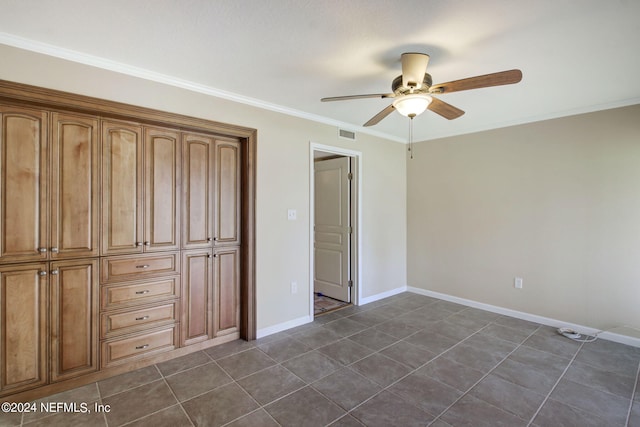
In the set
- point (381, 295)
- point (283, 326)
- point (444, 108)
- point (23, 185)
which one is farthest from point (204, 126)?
point (381, 295)

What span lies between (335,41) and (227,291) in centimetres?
244

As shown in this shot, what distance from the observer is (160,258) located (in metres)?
2.69

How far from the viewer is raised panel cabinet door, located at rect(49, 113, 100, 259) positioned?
7.23ft

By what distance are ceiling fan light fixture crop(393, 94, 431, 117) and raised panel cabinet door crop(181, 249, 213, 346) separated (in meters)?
2.15

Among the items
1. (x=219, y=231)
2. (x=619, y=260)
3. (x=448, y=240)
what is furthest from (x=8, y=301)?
(x=619, y=260)

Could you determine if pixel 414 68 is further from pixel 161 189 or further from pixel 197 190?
pixel 161 189

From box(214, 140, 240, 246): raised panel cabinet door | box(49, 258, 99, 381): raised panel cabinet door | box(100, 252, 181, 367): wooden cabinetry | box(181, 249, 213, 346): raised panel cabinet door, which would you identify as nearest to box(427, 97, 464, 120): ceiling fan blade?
box(214, 140, 240, 246): raised panel cabinet door

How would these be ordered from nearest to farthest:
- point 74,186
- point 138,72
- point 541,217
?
point 74,186 → point 138,72 → point 541,217

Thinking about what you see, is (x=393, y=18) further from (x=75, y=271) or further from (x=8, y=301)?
(x=8, y=301)

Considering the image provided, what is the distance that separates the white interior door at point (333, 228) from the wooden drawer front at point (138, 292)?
7.53ft

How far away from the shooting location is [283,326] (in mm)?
3377

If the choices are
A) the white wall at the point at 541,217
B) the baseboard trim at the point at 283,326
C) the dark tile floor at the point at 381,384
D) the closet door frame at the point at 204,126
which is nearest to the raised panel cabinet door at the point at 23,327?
the dark tile floor at the point at 381,384

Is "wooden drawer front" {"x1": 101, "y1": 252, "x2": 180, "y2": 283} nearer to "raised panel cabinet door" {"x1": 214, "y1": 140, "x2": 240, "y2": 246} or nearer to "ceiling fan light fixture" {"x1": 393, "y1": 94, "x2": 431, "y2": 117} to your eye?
"raised panel cabinet door" {"x1": 214, "y1": 140, "x2": 240, "y2": 246}

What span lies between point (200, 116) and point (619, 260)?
439 cm
